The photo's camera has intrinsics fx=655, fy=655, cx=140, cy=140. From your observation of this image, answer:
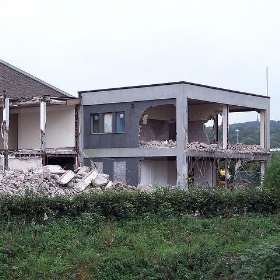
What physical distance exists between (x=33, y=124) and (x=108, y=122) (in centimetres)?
507

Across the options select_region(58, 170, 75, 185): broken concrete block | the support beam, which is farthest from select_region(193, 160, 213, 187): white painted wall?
select_region(58, 170, 75, 185): broken concrete block

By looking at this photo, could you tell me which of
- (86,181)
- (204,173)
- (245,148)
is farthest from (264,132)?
(86,181)

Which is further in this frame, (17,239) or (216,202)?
(216,202)

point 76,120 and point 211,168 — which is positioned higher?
point 76,120

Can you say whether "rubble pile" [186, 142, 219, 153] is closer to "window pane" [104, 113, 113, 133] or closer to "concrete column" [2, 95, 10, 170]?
"window pane" [104, 113, 113, 133]

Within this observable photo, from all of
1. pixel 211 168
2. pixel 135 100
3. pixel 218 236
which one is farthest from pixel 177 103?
pixel 218 236

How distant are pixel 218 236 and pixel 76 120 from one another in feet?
55.0

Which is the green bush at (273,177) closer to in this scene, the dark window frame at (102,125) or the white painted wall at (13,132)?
the dark window frame at (102,125)

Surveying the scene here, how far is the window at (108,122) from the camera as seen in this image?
1357 inches

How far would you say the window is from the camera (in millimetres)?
34469

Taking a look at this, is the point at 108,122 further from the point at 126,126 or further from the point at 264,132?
the point at 264,132

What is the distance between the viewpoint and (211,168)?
121 feet

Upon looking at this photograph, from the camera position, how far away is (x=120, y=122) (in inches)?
1357

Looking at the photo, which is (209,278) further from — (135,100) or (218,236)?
(135,100)
